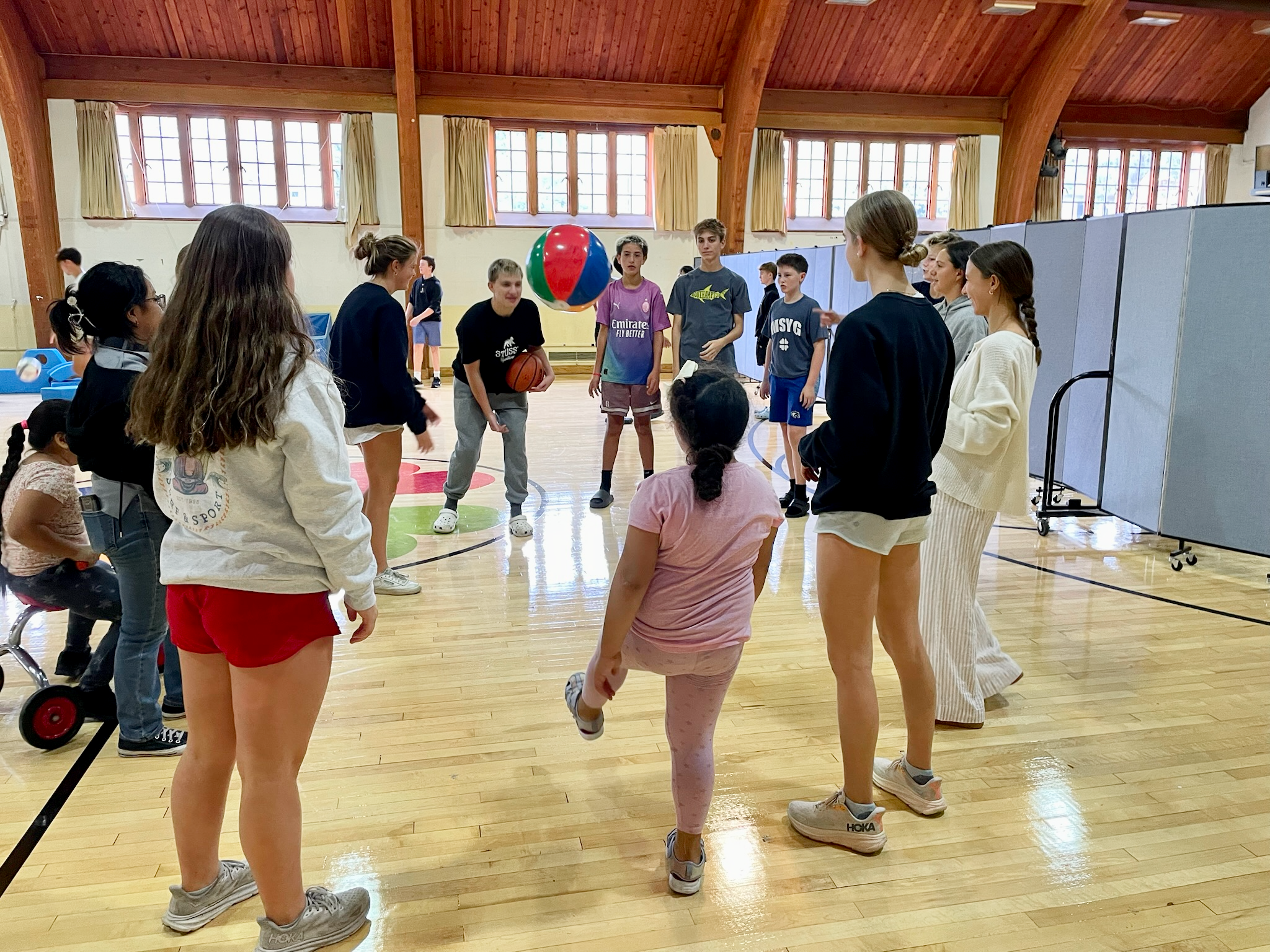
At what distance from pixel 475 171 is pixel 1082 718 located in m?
12.5

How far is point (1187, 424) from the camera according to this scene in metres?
4.69

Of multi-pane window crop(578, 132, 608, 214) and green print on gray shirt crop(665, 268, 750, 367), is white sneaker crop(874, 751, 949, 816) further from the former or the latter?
multi-pane window crop(578, 132, 608, 214)

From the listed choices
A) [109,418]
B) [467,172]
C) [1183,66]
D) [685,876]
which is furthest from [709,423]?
[1183,66]

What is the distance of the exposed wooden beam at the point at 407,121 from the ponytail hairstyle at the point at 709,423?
11257 mm

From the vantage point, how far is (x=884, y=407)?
2080 millimetres

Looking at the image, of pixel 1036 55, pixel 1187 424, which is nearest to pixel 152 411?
pixel 1187 424

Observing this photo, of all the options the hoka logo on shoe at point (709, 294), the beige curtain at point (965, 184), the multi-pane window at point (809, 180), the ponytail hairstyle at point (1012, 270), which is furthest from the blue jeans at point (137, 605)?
the beige curtain at point (965, 184)

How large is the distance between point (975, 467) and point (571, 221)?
1213 centimetres

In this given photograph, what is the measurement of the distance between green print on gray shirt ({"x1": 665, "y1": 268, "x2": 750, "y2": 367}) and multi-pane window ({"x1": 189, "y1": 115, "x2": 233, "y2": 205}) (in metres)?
9.82

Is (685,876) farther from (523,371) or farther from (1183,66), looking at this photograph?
(1183,66)

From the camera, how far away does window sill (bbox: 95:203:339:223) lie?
42.8 feet

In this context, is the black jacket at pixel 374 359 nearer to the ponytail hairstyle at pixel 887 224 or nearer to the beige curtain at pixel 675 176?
the ponytail hairstyle at pixel 887 224

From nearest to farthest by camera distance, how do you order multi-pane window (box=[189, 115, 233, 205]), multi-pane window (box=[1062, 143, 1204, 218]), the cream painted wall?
multi-pane window (box=[189, 115, 233, 205]) → the cream painted wall → multi-pane window (box=[1062, 143, 1204, 218])

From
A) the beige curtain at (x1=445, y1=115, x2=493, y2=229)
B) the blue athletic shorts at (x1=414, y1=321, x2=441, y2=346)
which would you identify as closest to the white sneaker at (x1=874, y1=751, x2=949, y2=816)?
the blue athletic shorts at (x1=414, y1=321, x2=441, y2=346)
